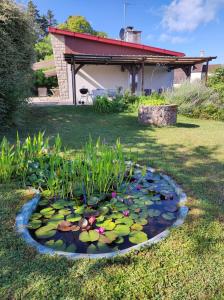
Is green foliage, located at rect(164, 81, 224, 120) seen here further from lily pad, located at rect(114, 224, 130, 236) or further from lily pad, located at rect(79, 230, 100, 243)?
lily pad, located at rect(79, 230, 100, 243)

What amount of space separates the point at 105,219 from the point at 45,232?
552 mm

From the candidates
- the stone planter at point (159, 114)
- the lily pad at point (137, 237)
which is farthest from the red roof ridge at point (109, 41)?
the lily pad at point (137, 237)

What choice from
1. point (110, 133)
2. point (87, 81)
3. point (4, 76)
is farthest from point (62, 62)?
point (110, 133)

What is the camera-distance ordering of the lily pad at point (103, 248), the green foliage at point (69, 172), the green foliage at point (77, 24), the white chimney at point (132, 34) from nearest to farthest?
the lily pad at point (103, 248) < the green foliage at point (69, 172) < the white chimney at point (132, 34) < the green foliage at point (77, 24)

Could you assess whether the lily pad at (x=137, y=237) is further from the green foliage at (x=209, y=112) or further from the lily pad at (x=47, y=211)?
the green foliage at (x=209, y=112)

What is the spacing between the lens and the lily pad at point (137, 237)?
1.90 m

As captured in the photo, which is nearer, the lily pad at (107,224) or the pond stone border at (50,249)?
the pond stone border at (50,249)

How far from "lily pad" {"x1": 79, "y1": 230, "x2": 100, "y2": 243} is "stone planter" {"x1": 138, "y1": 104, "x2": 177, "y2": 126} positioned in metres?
5.28

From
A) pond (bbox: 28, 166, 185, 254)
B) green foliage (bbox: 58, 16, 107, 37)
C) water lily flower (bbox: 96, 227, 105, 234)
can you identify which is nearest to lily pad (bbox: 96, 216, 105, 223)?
pond (bbox: 28, 166, 185, 254)

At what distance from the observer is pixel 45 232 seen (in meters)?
2.02

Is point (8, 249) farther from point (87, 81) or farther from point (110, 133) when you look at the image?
point (87, 81)

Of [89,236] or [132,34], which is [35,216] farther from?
[132,34]

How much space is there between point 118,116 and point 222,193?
5.83 meters

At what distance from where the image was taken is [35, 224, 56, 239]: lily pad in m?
1.98
